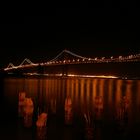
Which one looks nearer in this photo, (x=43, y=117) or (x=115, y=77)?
(x=43, y=117)

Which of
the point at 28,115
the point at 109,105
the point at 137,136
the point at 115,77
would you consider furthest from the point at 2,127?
the point at 115,77

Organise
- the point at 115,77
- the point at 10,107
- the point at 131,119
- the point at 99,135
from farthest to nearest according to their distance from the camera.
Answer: the point at 115,77
the point at 10,107
the point at 131,119
the point at 99,135

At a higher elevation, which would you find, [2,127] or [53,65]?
[53,65]

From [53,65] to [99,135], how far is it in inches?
1212

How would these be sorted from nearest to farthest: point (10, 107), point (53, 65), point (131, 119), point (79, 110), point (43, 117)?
point (43, 117) < point (131, 119) < point (79, 110) < point (10, 107) < point (53, 65)

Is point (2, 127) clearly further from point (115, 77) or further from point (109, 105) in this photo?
point (115, 77)

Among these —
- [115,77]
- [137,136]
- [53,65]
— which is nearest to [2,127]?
[137,136]

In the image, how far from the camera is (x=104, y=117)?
14.5 meters

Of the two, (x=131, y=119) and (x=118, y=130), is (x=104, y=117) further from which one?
(x=118, y=130)

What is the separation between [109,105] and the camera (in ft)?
61.1

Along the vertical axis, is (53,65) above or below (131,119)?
above

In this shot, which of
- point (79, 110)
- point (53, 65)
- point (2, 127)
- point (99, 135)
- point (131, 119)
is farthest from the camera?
point (53, 65)

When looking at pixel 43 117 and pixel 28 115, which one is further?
pixel 28 115

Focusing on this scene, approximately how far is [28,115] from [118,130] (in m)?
3.01
